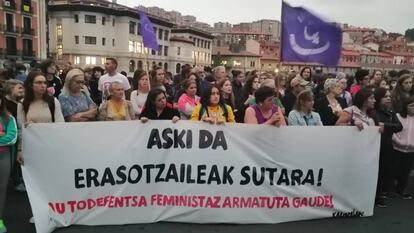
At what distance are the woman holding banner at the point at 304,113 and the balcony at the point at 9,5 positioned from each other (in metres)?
53.4

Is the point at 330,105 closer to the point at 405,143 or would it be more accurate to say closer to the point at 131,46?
the point at 405,143

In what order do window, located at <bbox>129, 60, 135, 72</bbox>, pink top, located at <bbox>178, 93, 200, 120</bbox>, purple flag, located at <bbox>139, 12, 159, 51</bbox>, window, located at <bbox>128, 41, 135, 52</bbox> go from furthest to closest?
window, located at <bbox>129, 60, 135, 72</bbox>, window, located at <bbox>128, 41, 135, 52</bbox>, purple flag, located at <bbox>139, 12, 159, 51</bbox>, pink top, located at <bbox>178, 93, 200, 120</bbox>

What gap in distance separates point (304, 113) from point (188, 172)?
180cm

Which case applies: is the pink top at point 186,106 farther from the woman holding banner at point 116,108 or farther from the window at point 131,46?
the window at point 131,46

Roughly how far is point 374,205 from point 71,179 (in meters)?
4.02

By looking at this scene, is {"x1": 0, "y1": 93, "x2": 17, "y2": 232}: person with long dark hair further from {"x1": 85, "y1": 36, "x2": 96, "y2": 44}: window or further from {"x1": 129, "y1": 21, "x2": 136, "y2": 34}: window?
{"x1": 129, "y1": 21, "x2": 136, "y2": 34}: window

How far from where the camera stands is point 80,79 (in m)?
5.30

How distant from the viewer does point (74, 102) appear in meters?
5.31

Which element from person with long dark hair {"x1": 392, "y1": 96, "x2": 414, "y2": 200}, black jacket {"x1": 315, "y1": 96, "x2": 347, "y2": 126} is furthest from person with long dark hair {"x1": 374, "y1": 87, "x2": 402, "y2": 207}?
black jacket {"x1": 315, "y1": 96, "x2": 347, "y2": 126}

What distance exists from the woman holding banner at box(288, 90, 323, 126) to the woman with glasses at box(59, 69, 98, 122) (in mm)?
2639

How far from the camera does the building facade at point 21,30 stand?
163 feet

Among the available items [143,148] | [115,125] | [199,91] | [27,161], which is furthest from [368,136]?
[27,161]

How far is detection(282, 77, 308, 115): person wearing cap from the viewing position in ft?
23.2

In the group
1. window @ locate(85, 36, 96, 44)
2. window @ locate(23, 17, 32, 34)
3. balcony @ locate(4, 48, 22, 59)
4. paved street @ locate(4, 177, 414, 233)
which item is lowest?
paved street @ locate(4, 177, 414, 233)
